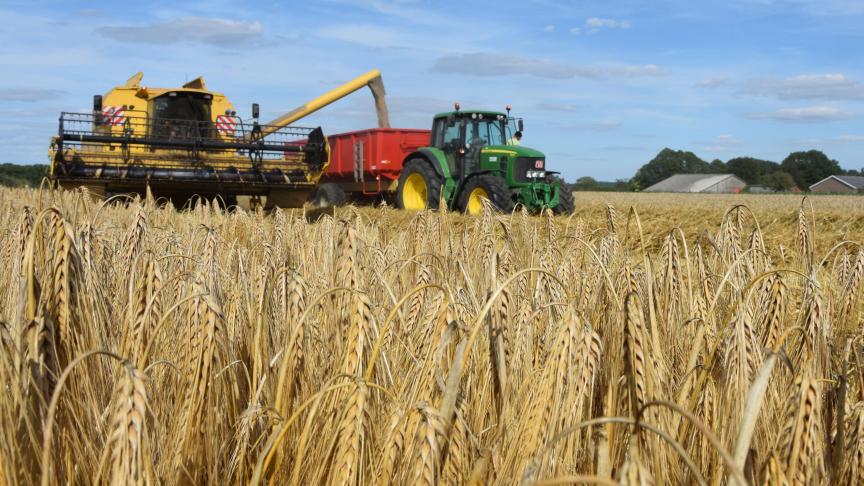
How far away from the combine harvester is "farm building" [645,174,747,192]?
2662 inches

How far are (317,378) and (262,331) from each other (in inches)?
8.0

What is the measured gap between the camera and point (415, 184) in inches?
599

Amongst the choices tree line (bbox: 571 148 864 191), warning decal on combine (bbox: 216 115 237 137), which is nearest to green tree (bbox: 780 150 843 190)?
tree line (bbox: 571 148 864 191)

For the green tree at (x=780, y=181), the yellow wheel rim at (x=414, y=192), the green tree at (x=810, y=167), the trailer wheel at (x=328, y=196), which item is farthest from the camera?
the green tree at (x=810, y=167)

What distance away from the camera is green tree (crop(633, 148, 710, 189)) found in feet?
310

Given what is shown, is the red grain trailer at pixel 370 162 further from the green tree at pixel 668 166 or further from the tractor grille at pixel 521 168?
the green tree at pixel 668 166

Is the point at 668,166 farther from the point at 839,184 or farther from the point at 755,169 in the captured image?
the point at 839,184

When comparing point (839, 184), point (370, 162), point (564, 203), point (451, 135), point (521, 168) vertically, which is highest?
point (451, 135)

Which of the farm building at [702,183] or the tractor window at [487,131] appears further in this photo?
the farm building at [702,183]

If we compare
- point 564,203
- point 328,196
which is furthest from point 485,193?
point 328,196

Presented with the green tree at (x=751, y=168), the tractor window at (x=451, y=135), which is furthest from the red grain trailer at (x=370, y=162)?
the green tree at (x=751, y=168)

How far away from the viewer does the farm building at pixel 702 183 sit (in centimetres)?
8081

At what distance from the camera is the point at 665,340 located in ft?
9.32

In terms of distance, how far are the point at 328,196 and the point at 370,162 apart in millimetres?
1241
